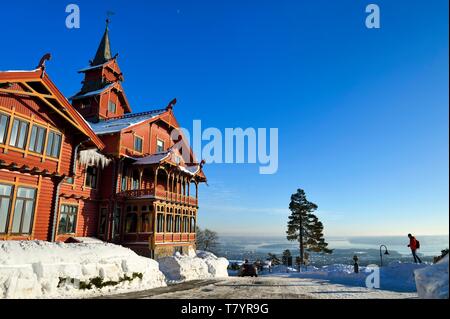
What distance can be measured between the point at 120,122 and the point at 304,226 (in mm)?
32259

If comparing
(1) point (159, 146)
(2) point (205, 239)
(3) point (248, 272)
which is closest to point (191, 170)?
(1) point (159, 146)

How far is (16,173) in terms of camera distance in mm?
15133

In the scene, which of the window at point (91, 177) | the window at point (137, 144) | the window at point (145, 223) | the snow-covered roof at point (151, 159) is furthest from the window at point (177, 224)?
the window at point (91, 177)

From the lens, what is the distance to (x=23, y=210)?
15469mm

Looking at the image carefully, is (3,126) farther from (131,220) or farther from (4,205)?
(131,220)

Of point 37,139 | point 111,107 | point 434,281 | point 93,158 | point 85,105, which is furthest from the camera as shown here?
point 111,107

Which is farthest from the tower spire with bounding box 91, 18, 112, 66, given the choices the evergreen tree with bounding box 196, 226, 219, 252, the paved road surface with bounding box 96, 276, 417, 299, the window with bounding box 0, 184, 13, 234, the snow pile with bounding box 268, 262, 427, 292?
the evergreen tree with bounding box 196, 226, 219, 252

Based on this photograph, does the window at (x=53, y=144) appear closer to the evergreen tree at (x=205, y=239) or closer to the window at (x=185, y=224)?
the window at (x=185, y=224)

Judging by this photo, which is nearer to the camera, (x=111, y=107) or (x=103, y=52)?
(x=111, y=107)

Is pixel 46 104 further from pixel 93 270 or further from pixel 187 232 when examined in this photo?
pixel 187 232

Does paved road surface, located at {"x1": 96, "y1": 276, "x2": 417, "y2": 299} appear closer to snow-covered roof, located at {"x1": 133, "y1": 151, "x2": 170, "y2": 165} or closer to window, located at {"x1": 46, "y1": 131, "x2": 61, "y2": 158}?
window, located at {"x1": 46, "y1": 131, "x2": 61, "y2": 158}

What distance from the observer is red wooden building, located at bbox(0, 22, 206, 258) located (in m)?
15.2

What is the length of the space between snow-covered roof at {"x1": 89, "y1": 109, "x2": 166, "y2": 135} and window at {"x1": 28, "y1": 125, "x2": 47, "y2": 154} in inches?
307

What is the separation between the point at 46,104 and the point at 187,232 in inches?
677
